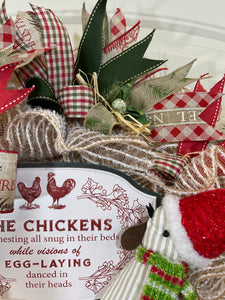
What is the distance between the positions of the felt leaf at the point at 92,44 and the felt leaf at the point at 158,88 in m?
0.10

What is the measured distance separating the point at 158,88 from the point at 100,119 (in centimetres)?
16

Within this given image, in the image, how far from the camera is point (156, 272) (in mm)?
500

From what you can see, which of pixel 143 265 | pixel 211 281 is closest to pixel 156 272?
pixel 143 265

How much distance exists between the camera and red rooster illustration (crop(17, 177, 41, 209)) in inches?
22.3

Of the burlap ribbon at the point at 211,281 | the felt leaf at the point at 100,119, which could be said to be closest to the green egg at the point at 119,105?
the felt leaf at the point at 100,119

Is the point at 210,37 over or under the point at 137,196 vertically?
over

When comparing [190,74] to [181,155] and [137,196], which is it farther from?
[137,196]

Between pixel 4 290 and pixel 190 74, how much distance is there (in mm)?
647

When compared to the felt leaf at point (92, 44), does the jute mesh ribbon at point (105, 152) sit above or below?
below

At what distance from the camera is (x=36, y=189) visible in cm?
57

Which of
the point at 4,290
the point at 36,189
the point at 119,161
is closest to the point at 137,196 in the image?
the point at 119,161

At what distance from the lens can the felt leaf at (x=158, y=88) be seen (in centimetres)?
64

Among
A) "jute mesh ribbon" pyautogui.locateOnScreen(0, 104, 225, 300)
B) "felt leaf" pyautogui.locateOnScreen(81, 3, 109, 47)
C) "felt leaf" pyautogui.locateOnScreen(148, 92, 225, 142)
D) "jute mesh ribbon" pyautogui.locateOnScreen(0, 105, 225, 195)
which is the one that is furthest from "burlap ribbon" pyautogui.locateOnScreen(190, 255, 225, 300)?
"felt leaf" pyautogui.locateOnScreen(81, 3, 109, 47)

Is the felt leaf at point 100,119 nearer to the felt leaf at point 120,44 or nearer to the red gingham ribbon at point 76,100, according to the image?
the red gingham ribbon at point 76,100
